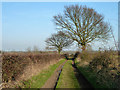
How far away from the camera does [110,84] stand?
21.7 ft

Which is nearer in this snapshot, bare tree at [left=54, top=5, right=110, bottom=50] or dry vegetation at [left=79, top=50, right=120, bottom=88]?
dry vegetation at [left=79, top=50, right=120, bottom=88]

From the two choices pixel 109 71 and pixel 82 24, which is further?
pixel 82 24

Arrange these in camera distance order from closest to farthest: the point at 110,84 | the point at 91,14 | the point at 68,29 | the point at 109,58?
the point at 110,84 → the point at 109,58 → the point at 91,14 → the point at 68,29

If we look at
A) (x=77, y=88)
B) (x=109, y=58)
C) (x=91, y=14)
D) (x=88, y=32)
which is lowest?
(x=77, y=88)

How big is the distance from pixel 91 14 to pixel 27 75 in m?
20.4

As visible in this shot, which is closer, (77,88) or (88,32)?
(77,88)

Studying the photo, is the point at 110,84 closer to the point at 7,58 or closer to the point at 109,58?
the point at 109,58

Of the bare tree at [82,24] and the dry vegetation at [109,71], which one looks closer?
the dry vegetation at [109,71]

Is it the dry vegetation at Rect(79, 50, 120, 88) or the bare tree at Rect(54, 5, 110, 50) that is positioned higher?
the bare tree at Rect(54, 5, 110, 50)

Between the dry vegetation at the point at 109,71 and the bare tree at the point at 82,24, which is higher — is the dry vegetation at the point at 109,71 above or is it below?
below

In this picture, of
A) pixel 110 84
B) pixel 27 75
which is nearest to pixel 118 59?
pixel 110 84

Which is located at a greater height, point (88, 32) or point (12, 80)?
point (88, 32)

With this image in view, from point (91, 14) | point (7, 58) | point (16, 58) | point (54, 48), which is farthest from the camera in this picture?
point (54, 48)

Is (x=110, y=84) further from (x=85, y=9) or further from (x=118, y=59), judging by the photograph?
(x=85, y=9)
